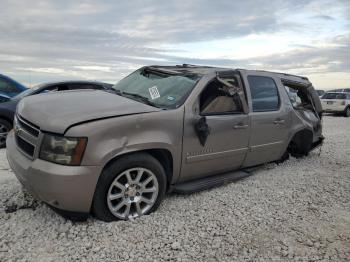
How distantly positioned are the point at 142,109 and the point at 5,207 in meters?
1.78

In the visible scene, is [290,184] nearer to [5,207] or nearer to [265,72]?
[265,72]

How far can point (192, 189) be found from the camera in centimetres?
411

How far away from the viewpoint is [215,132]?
169 inches

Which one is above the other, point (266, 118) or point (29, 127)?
point (266, 118)

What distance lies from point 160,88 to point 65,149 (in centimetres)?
159

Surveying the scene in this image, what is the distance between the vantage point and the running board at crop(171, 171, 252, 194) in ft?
13.4

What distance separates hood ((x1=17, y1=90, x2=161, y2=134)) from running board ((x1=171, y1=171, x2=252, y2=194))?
990mm

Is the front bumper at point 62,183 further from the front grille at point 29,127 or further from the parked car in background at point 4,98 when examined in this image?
the parked car in background at point 4,98

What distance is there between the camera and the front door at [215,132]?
4043mm

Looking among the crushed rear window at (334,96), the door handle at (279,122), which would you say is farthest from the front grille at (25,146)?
the crushed rear window at (334,96)

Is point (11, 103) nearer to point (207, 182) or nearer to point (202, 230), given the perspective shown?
point (207, 182)

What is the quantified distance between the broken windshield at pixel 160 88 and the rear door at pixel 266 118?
108cm

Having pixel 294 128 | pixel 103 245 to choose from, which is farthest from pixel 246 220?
pixel 294 128

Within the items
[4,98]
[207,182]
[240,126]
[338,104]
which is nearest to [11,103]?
[4,98]
